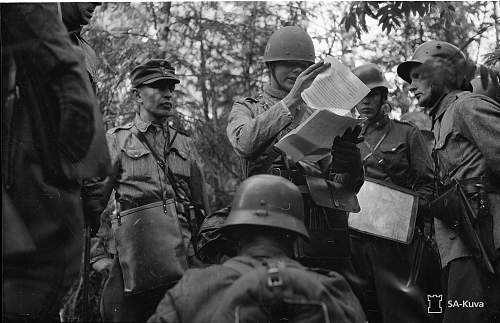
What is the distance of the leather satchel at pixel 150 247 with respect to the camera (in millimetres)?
6723

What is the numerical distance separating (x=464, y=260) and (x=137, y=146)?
8.75 feet

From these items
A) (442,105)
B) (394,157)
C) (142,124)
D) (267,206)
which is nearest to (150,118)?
(142,124)

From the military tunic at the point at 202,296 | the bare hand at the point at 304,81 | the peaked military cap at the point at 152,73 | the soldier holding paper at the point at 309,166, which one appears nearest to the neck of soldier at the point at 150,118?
the peaked military cap at the point at 152,73

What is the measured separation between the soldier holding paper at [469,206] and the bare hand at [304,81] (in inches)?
53.7

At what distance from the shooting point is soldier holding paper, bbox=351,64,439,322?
806 cm

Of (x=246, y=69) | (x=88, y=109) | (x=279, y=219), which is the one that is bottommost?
(x=246, y=69)

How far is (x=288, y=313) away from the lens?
4.31 metres

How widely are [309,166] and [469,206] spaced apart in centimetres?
127

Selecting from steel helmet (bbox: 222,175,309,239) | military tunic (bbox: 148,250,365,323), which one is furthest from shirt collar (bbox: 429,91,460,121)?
military tunic (bbox: 148,250,365,323)

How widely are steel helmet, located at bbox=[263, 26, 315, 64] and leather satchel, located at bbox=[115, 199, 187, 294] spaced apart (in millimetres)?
1407

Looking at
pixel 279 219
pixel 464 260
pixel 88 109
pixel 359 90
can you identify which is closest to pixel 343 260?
pixel 464 260

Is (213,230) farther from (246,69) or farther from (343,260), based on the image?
(246,69)

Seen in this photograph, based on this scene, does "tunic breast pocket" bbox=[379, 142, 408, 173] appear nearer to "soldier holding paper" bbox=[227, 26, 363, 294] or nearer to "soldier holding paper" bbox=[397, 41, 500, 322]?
"soldier holding paper" bbox=[397, 41, 500, 322]

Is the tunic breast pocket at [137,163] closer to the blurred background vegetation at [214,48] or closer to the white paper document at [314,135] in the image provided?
the white paper document at [314,135]
